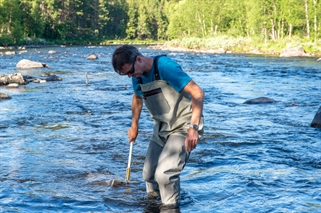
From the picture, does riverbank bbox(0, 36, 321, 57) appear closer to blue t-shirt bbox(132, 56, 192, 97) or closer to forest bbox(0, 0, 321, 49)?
forest bbox(0, 0, 321, 49)

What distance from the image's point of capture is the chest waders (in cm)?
530

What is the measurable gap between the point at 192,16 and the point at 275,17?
32.2 metres

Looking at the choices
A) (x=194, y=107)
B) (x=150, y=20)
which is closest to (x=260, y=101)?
(x=194, y=107)

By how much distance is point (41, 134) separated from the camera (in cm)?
1109

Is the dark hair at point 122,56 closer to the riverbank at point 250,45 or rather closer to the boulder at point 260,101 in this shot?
the boulder at point 260,101

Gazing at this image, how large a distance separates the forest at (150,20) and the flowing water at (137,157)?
44032 millimetres

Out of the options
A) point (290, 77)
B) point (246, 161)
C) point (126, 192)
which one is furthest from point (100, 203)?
point (290, 77)

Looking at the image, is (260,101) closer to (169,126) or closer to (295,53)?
(169,126)

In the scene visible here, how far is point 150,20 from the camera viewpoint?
138000 mm

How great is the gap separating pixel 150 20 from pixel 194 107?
135045mm

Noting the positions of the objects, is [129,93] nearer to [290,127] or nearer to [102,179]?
[290,127]

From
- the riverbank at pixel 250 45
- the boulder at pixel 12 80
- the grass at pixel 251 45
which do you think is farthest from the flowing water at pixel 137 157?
the grass at pixel 251 45

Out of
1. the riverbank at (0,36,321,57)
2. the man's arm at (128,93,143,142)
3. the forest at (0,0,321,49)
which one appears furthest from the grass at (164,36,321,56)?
Result: the man's arm at (128,93,143,142)

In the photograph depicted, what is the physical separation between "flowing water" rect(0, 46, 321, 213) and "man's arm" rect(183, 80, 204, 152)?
1.30m
